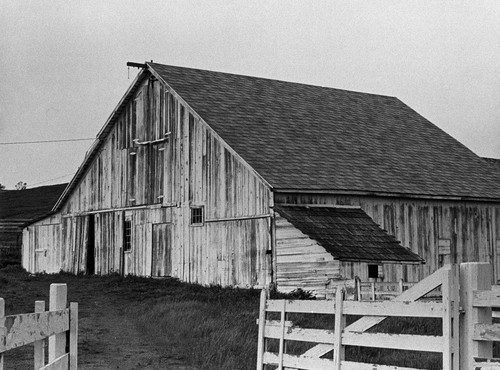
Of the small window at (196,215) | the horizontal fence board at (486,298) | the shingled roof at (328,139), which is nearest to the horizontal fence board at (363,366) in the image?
the horizontal fence board at (486,298)

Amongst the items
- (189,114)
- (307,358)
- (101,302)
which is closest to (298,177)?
(189,114)

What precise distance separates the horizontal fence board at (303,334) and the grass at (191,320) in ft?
7.21

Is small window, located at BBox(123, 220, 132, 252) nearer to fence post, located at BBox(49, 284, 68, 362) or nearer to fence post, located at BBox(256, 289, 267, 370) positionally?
fence post, located at BBox(256, 289, 267, 370)

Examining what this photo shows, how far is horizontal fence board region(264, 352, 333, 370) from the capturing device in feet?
34.1

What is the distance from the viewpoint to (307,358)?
10.7 meters

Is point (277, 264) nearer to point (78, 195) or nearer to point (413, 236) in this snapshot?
point (413, 236)

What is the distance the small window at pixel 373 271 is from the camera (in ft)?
85.6

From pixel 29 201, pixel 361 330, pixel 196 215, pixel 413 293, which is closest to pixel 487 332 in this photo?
pixel 413 293

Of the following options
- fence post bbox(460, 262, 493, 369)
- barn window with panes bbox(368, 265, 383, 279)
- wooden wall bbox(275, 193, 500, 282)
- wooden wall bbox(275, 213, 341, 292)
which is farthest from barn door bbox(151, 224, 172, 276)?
fence post bbox(460, 262, 493, 369)

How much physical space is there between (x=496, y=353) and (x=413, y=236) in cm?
1441

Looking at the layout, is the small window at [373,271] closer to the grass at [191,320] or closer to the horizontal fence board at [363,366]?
the grass at [191,320]

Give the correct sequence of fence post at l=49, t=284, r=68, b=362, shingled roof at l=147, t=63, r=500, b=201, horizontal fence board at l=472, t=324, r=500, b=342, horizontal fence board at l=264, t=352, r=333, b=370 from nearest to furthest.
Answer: fence post at l=49, t=284, r=68, b=362, horizontal fence board at l=472, t=324, r=500, b=342, horizontal fence board at l=264, t=352, r=333, b=370, shingled roof at l=147, t=63, r=500, b=201

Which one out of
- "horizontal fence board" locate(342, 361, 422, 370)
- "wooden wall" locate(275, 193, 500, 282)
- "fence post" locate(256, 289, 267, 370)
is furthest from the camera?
"wooden wall" locate(275, 193, 500, 282)

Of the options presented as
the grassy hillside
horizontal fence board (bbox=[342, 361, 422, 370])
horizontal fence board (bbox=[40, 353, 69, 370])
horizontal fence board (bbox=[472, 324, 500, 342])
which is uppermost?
the grassy hillside
